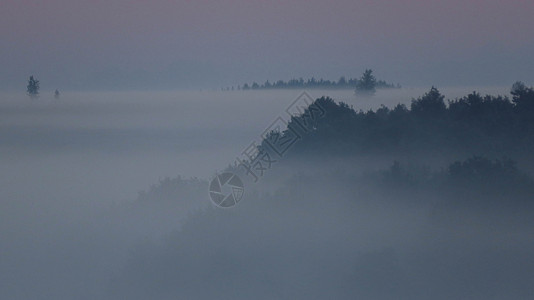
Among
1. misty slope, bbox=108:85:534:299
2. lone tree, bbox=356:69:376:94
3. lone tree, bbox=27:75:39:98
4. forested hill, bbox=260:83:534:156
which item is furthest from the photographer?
lone tree, bbox=27:75:39:98

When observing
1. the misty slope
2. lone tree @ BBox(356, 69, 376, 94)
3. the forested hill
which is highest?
lone tree @ BBox(356, 69, 376, 94)

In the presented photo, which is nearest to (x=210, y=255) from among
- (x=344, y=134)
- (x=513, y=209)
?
(x=344, y=134)

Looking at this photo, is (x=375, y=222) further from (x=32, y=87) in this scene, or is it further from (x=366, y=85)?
(x=32, y=87)

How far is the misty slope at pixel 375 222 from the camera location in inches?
615

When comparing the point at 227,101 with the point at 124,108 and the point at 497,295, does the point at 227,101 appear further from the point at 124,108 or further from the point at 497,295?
the point at 497,295

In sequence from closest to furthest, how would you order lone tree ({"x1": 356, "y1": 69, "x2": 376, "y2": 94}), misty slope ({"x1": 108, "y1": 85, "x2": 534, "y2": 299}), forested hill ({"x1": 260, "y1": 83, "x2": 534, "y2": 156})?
misty slope ({"x1": 108, "y1": 85, "x2": 534, "y2": 299}), forested hill ({"x1": 260, "y1": 83, "x2": 534, "y2": 156}), lone tree ({"x1": 356, "y1": 69, "x2": 376, "y2": 94})

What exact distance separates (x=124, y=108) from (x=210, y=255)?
3885 centimetres

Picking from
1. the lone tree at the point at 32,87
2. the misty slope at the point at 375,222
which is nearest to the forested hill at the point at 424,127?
the misty slope at the point at 375,222

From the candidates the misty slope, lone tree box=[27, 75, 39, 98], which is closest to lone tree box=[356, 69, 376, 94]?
the misty slope

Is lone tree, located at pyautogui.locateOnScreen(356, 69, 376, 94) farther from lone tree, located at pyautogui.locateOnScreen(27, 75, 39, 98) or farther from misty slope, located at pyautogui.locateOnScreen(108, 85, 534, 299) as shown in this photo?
lone tree, located at pyautogui.locateOnScreen(27, 75, 39, 98)

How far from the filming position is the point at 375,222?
1859cm

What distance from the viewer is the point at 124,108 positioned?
183ft

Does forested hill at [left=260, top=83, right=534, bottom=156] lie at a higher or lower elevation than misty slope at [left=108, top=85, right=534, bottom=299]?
higher

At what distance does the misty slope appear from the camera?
51.2 feet
